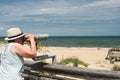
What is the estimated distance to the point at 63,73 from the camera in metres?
7.15

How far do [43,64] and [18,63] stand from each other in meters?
1.89

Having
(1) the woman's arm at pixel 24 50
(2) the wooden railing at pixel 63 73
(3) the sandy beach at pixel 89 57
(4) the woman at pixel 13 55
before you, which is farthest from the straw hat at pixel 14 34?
(3) the sandy beach at pixel 89 57

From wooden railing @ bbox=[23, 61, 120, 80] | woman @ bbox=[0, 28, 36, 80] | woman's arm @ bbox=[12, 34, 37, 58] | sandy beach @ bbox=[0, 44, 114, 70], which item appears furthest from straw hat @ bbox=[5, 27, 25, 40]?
sandy beach @ bbox=[0, 44, 114, 70]

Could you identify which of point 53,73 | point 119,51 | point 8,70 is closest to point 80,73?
point 53,73

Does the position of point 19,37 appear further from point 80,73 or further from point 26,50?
point 80,73

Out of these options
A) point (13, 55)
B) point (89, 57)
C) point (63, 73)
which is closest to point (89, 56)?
point (89, 57)

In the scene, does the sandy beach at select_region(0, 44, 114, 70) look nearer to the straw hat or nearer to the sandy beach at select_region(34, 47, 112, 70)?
the sandy beach at select_region(34, 47, 112, 70)

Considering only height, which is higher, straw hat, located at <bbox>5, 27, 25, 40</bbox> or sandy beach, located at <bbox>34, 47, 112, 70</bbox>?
straw hat, located at <bbox>5, 27, 25, 40</bbox>

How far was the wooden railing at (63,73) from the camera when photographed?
650 centimetres

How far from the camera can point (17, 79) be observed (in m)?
5.44

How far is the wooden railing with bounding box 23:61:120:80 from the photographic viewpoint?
6.50m

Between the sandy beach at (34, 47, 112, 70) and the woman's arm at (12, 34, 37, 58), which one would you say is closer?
the woman's arm at (12, 34, 37, 58)

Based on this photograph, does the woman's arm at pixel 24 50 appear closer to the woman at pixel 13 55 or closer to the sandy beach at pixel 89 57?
the woman at pixel 13 55

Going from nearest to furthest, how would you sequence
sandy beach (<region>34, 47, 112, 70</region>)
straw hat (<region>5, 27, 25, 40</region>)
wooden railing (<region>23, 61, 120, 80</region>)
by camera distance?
straw hat (<region>5, 27, 25, 40</region>) → wooden railing (<region>23, 61, 120, 80</region>) → sandy beach (<region>34, 47, 112, 70</region>)
